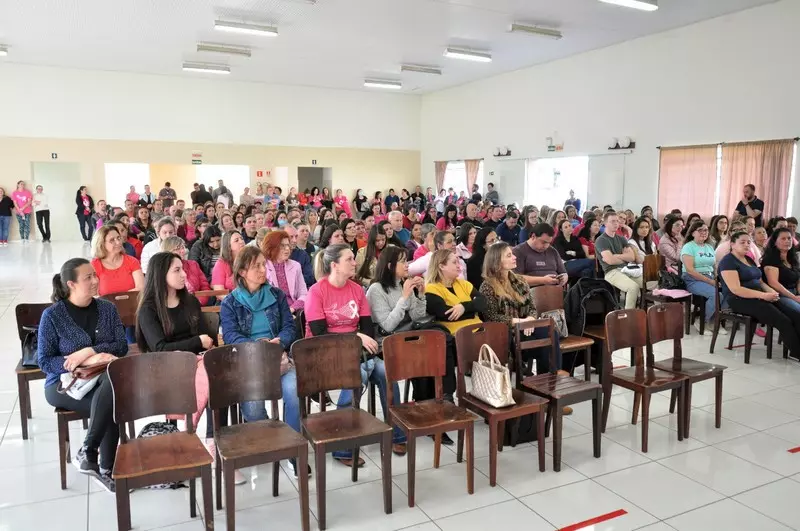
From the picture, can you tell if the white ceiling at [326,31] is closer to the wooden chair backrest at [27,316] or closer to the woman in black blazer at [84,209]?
the woman in black blazer at [84,209]

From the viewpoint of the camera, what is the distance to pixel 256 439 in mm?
2562

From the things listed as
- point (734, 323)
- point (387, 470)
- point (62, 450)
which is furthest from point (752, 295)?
point (62, 450)

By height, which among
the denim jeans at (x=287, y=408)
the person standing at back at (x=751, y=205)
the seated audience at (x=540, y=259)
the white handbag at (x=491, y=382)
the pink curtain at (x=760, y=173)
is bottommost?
the denim jeans at (x=287, y=408)

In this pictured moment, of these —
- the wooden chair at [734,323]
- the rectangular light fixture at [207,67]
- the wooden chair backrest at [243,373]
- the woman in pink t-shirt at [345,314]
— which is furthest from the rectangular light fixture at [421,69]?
the wooden chair backrest at [243,373]

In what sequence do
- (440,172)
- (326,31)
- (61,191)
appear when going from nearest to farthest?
(326,31), (61,191), (440,172)

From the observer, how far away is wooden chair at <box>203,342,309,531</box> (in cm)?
242

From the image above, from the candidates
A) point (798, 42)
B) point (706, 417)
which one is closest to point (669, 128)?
point (798, 42)

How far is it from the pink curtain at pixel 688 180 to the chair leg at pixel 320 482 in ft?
32.1

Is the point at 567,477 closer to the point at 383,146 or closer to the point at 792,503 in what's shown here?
the point at 792,503

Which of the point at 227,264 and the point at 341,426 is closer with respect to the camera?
the point at 341,426

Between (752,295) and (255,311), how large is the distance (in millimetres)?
4310

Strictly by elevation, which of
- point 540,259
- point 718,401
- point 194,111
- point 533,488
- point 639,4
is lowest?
point 533,488

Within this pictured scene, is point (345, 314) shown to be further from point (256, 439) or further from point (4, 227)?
point (4, 227)

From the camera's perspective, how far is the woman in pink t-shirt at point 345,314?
3373 millimetres
